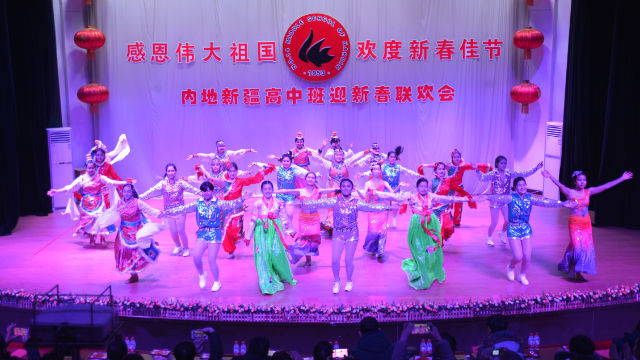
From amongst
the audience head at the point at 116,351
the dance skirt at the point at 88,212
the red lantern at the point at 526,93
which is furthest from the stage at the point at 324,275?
the red lantern at the point at 526,93

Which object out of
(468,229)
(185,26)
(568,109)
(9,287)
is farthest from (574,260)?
(185,26)

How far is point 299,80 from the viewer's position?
1127cm

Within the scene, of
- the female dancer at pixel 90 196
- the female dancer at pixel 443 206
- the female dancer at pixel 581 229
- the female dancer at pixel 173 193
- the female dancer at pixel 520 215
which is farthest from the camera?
the female dancer at pixel 90 196

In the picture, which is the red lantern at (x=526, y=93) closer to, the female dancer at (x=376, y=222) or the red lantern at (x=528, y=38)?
the red lantern at (x=528, y=38)

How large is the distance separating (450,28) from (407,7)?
0.76m

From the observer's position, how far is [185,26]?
36.5ft

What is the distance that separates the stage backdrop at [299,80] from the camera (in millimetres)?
11117

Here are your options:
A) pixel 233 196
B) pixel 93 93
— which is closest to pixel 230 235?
pixel 233 196

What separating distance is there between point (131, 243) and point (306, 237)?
1.86m

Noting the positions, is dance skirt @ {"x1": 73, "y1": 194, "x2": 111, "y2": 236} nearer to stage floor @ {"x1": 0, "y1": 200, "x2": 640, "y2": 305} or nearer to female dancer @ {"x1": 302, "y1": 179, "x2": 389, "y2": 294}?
stage floor @ {"x1": 0, "y1": 200, "x2": 640, "y2": 305}

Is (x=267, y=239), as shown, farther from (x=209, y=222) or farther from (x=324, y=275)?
(x=324, y=275)

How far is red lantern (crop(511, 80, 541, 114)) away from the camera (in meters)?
10.7

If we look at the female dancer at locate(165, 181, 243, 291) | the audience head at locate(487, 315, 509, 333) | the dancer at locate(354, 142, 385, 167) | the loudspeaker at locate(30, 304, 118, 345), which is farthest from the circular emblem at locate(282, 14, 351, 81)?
the loudspeaker at locate(30, 304, 118, 345)

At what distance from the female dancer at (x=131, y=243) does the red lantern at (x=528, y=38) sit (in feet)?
21.0
